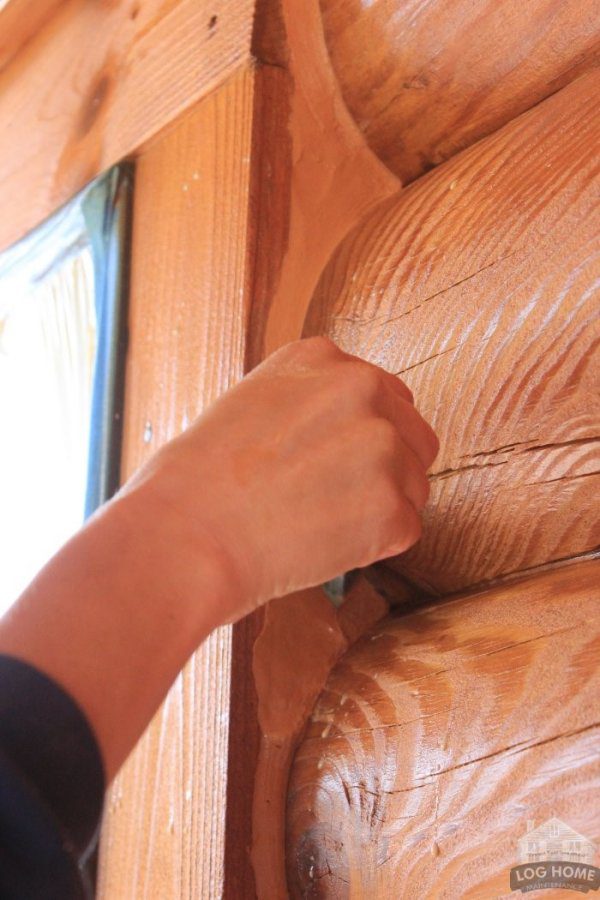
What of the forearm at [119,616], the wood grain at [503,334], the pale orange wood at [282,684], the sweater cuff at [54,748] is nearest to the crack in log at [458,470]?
the wood grain at [503,334]

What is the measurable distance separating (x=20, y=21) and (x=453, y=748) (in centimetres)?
85

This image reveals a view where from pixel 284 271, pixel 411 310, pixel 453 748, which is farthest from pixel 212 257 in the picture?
pixel 453 748

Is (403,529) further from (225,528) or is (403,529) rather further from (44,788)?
(44,788)

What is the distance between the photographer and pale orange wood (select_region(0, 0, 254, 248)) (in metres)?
0.80

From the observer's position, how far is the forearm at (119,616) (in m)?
0.44

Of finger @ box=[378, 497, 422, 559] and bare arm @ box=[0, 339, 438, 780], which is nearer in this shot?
bare arm @ box=[0, 339, 438, 780]

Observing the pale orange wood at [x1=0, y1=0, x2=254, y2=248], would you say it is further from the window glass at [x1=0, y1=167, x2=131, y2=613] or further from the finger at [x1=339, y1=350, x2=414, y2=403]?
the finger at [x1=339, y1=350, x2=414, y2=403]

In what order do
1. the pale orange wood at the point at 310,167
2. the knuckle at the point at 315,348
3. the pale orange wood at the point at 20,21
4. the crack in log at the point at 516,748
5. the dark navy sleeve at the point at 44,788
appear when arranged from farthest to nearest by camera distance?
the pale orange wood at the point at 20,21
the pale orange wood at the point at 310,167
the knuckle at the point at 315,348
the crack in log at the point at 516,748
the dark navy sleeve at the point at 44,788

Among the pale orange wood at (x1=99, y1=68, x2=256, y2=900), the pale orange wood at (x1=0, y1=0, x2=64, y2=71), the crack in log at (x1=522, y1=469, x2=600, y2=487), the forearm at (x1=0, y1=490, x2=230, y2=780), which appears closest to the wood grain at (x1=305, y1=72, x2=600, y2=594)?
the crack in log at (x1=522, y1=469, x2=600, y2=487)

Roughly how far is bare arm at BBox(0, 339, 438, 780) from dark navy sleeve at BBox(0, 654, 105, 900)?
0.01 m

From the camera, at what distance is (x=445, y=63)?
2.40ft

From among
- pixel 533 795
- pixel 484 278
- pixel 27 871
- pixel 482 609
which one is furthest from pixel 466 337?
pixel 27 871

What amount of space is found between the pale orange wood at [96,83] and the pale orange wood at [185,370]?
31mm

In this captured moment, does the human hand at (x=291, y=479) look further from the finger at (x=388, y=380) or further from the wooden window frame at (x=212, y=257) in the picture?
the wooden window frame at (x=212, y=257)
